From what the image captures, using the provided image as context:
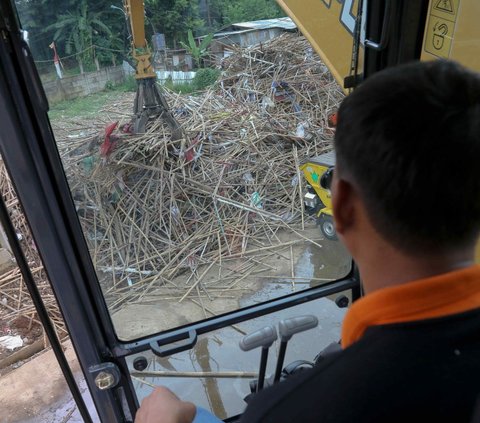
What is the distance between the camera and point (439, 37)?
4.66 ft

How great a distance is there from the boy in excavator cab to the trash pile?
0.83m

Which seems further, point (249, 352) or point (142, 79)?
point (249, 352)

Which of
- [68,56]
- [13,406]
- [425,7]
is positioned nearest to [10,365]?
[13,406]

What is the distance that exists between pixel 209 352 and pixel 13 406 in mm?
1992

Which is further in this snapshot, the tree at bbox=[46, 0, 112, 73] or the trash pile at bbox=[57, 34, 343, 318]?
the trash pile at bbox=[57, 34, 343, 318]

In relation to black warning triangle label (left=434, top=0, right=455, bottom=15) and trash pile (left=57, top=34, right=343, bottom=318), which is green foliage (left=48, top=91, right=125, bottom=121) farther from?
black warning triangle label (left=434, top=0, right=455, bottom=15)

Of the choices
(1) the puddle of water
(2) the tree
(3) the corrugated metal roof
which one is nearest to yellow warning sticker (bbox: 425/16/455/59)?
(3) the corrugated metal roof

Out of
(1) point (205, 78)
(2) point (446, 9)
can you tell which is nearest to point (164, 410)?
(1) point (205, 78)

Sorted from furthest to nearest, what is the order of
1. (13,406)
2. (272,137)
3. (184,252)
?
(13,406), (272,137), (184,252)

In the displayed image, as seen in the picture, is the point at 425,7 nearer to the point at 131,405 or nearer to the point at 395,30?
the point at 395,30

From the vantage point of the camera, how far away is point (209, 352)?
5.83 ft

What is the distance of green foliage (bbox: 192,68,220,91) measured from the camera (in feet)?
5.64

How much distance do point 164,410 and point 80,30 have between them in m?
0.93

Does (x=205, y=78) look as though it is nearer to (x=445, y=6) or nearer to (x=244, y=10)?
(x=244, y=10)
